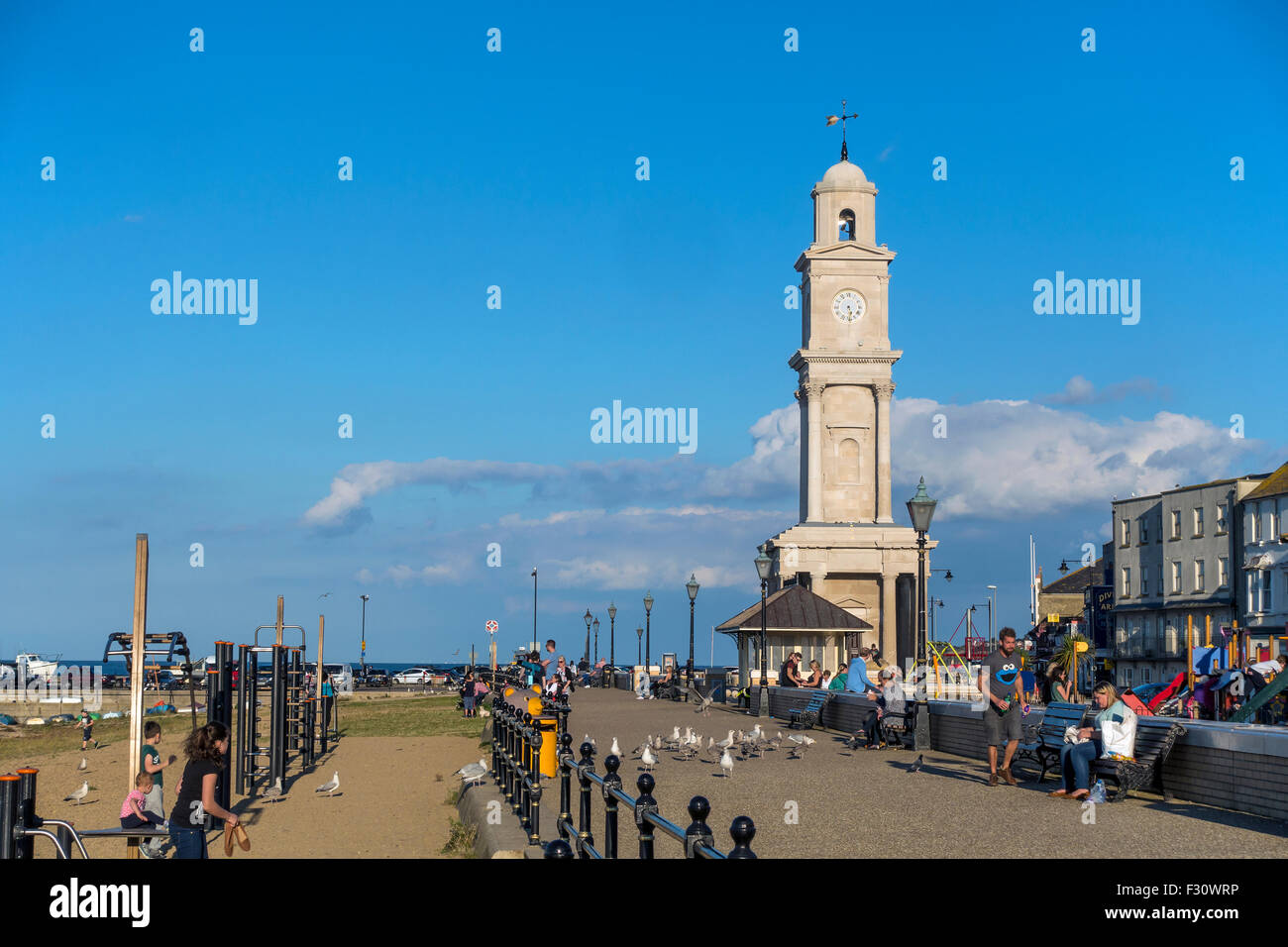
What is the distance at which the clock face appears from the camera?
2643 inches

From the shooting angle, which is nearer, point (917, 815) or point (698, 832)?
point (698, 832)

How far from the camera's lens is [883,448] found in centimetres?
6500

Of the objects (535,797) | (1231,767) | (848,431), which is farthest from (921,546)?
(848,431)

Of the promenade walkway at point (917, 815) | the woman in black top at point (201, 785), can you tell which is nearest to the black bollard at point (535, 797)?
the promenade walkway at point (917, 815)

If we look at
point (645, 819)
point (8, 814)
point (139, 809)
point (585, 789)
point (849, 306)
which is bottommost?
point (139, 809)

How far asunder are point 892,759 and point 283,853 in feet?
32.8

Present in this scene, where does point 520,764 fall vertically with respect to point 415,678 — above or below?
above

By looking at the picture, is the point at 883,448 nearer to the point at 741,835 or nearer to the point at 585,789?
the point at 585,789

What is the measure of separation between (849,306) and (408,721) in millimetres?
34081

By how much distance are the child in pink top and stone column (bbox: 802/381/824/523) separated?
53.5 m
